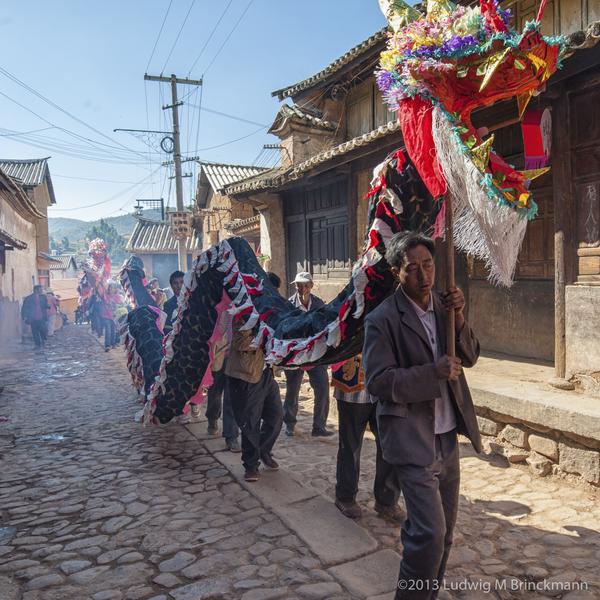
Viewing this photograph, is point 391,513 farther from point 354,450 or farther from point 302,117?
point 302,117

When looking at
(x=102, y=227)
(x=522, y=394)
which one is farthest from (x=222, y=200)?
(x=102, y=227)

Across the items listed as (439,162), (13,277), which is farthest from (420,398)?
(13,277)

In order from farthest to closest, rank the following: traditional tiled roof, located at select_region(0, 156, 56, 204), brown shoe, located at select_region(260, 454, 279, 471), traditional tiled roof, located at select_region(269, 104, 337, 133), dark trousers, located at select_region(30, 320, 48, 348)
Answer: traditional tiled roof, located at select_region(0, 156, 56, 204) → dark trousers, located at select_region(30, 320, 48, 348) → traditional tiled roof, located at select_region(269, 104, 337, 133) → brown shoe, located at select_region(260, 454, 279, 471)

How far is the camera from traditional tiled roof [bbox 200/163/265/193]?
24.2 m

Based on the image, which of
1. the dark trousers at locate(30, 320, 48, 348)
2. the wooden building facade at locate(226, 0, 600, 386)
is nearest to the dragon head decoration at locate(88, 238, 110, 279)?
the dark trousers at locate(30, 320, 48, 348)

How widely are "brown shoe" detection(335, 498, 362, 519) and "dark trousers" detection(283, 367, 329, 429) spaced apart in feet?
7.18

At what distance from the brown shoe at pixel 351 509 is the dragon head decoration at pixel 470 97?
2213 mm

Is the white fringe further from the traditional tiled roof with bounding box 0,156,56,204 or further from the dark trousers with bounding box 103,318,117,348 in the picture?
the traditional tiled roof with bounding box 0,156,56,204

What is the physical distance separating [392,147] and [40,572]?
651 cm

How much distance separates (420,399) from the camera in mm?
2480

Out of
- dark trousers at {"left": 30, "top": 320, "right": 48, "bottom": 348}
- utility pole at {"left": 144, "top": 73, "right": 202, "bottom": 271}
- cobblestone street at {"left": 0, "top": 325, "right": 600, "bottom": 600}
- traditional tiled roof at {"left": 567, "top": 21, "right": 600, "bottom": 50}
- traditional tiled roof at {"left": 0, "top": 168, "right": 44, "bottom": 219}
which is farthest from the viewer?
utility pole at {"left": 144, "top": 73, "right": 202, "bottom": 271}

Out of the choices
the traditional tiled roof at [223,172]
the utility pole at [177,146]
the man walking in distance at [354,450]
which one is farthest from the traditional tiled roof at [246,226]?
the man walking in distance at [354,450]

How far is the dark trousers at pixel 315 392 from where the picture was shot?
6.18m

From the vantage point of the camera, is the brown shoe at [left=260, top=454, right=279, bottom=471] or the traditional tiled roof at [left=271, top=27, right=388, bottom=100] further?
the traditional tiled roof at [left=271, top=27, right=388, bottom=100]
